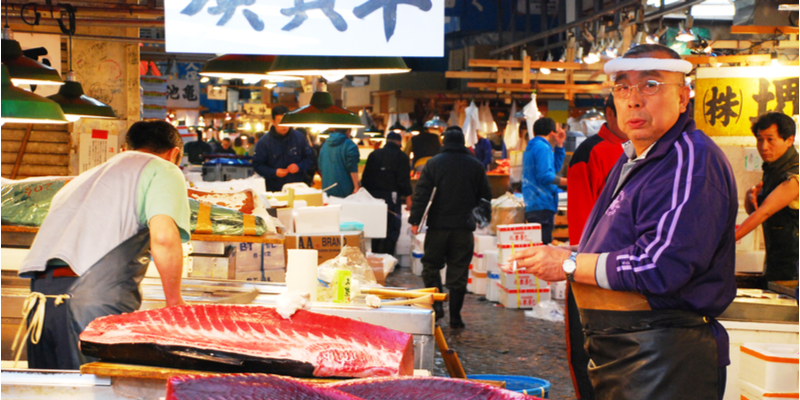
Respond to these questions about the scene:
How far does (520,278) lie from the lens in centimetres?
865

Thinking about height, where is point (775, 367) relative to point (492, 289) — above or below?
above

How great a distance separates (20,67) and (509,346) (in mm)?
4819

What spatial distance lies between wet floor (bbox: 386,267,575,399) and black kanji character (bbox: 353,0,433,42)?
356 centimetres

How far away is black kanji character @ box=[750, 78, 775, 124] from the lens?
6.81 meters

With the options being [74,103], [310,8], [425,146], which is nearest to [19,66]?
[74,103]

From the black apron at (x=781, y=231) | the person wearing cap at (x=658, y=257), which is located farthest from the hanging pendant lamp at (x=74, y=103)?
the black apron at (x=781, y=231)

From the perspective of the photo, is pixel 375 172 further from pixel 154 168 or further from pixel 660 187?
pixel 660 187

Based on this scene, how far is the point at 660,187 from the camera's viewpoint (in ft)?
8.57

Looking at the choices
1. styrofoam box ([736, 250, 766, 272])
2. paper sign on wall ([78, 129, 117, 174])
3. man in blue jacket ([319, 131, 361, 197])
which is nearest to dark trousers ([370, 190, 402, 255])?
man in blue jacket ([319, 131, 361, 197])

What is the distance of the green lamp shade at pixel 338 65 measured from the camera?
3.87 meters

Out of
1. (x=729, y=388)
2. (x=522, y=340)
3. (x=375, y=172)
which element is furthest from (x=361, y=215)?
(x=729, y=388)

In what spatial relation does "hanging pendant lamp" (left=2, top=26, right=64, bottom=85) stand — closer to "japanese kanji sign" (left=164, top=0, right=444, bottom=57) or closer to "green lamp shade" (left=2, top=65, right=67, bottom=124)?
"green lamp shade" (left=2, top=65, right=67, bottom=124)

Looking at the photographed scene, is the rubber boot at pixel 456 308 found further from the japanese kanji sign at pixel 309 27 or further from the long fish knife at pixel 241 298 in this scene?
the japanese kanji sign at pixel 309 27

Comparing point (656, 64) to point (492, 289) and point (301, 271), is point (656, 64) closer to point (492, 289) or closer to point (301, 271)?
point (301, 271)
